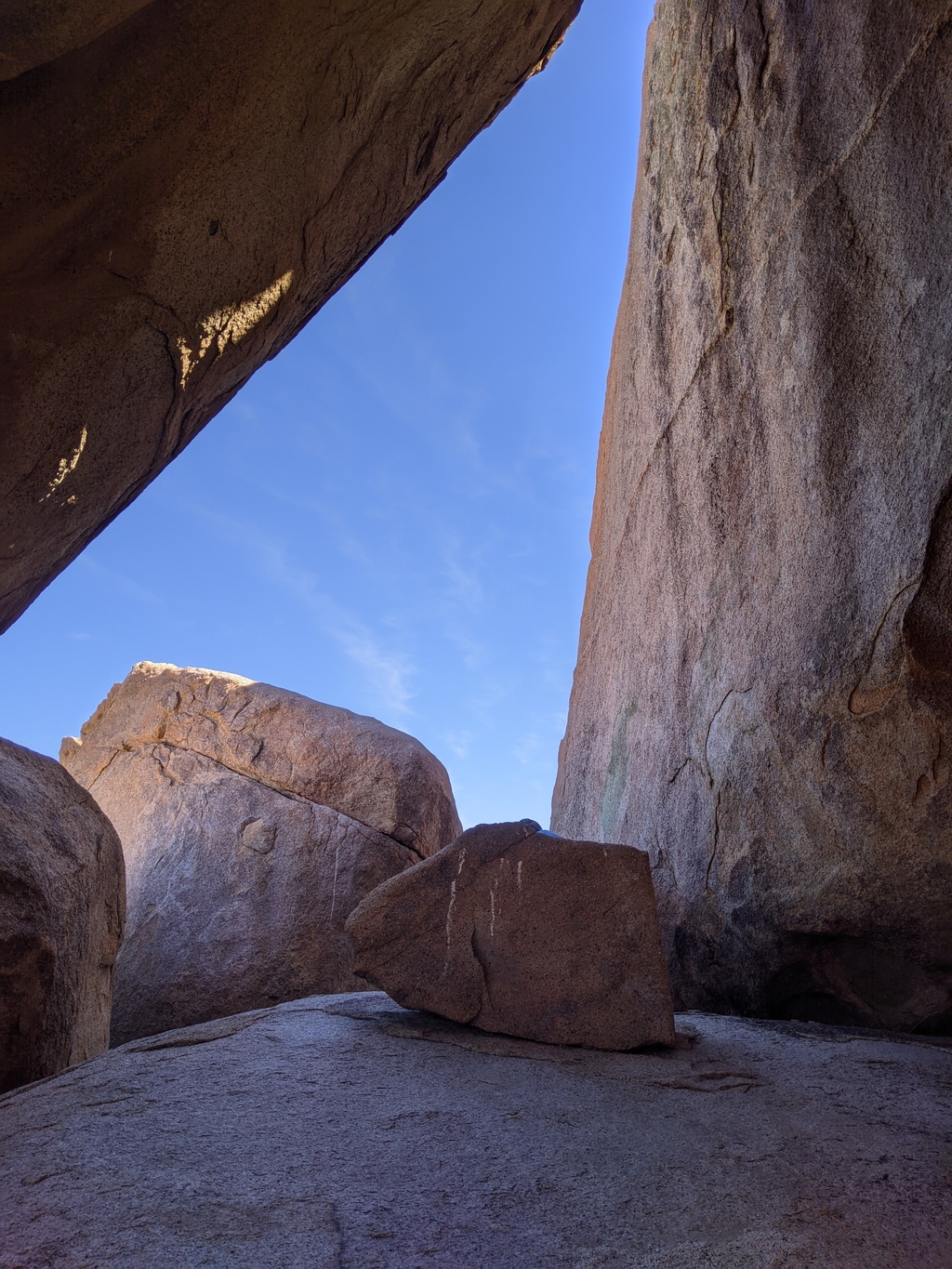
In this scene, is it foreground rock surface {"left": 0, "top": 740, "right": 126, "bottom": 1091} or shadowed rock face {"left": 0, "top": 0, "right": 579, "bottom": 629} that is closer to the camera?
shadowed rock face {"left": 0, "top": 0, "right": 579, "bottom": 629}

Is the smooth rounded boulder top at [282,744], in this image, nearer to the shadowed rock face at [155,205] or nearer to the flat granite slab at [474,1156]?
the flat granite slab at [474,1156]

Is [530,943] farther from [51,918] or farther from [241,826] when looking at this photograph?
[241,826]

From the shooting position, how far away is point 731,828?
3814 millimetres

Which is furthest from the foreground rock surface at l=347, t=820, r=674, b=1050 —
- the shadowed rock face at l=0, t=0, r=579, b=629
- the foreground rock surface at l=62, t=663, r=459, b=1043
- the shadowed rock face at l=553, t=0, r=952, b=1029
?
the foreground rock surface at l=62, t=663, r=459, b=1043

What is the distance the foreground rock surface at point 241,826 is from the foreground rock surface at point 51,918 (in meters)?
1.86

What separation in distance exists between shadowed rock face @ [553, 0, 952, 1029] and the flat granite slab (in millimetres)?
643

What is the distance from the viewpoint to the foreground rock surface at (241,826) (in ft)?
18.3

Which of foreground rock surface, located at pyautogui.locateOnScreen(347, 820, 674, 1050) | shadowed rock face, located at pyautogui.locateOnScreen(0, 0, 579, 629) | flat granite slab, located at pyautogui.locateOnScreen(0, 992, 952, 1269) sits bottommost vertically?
flat granite slab, located at pyautogui.locateOnScreen(0, 992, 952, 1269)

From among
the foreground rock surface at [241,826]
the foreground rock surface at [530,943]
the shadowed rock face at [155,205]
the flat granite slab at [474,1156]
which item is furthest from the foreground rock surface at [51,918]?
the foreground rock surface at [241,826]

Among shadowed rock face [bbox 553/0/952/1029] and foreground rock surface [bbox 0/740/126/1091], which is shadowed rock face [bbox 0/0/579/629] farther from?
shadowed rock face [bbox 553/0/952/1029]

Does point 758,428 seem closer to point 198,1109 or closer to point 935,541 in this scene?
point 935,541

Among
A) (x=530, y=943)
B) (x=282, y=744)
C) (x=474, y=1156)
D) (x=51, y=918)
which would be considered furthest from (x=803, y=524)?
(x=282, y=744)

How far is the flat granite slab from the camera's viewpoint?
1729 millimetres

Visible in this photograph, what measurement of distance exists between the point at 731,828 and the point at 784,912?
44cm
